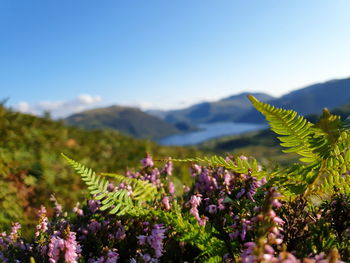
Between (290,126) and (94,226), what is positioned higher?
(290,126)

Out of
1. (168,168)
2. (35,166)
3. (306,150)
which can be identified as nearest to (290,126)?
(306,150)

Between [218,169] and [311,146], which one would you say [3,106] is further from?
[311,146]

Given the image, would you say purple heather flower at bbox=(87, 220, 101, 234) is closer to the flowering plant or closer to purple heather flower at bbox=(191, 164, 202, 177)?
the flowering plant

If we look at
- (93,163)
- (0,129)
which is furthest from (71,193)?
(0,129)

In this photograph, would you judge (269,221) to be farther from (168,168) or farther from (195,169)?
(168,168)

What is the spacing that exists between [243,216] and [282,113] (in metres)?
0.76

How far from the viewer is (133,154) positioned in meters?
11.6

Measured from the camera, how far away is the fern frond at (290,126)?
1724 millimetres

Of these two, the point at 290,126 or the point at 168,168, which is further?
the point at 168,168

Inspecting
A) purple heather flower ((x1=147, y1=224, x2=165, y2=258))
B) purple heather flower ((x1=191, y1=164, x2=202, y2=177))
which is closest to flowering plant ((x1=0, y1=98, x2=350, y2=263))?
purple heather flower ((x1=147, y1=224, x2=165, y2=258))

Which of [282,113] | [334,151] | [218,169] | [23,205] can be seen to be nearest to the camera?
[282,113]

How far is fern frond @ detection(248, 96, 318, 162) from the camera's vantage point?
1724 millimetres

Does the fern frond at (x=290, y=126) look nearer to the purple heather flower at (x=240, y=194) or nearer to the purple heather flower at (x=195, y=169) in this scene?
the purple heather flower at (x=240, y=194)

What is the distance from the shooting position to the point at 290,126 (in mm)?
1752
